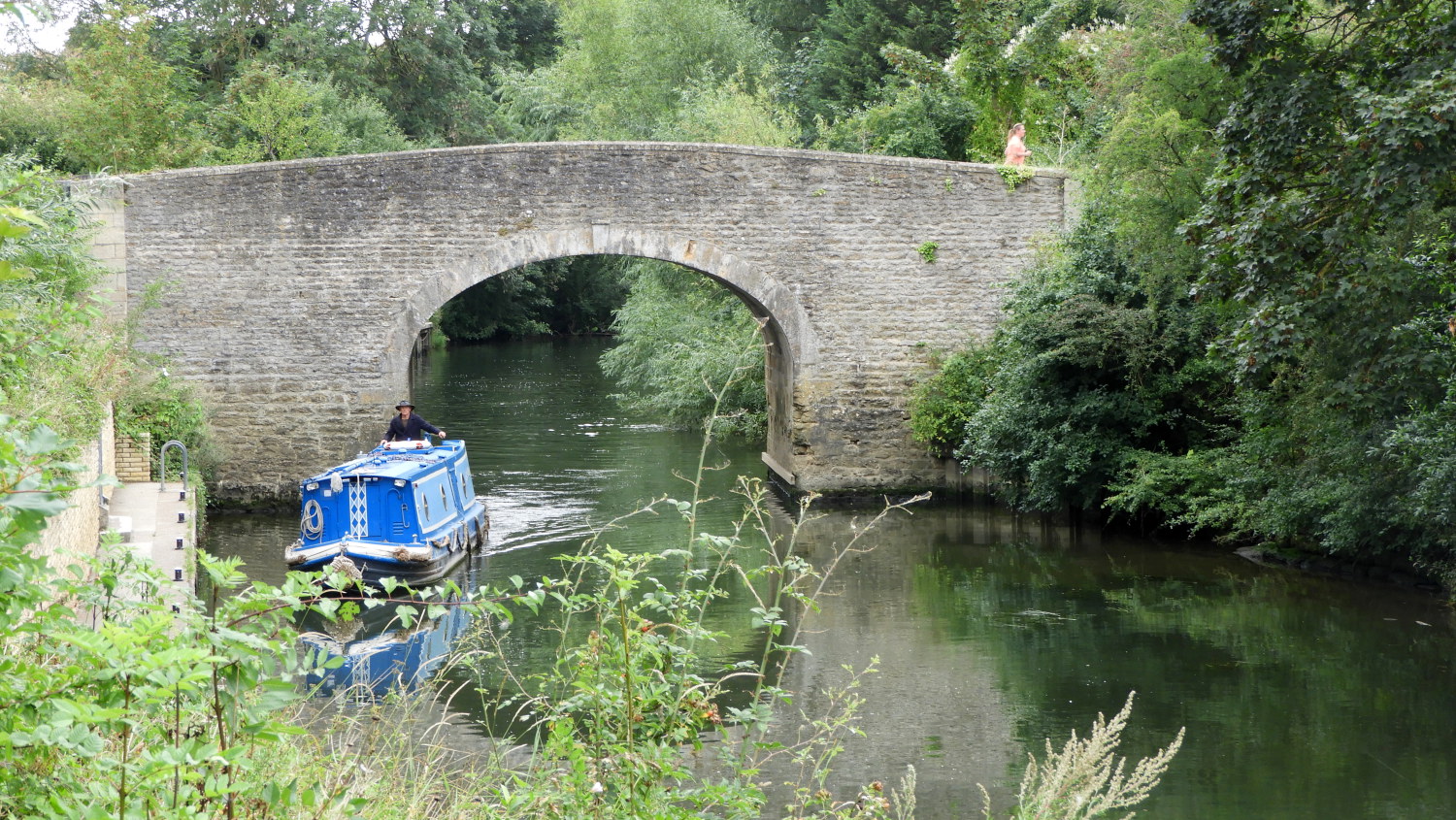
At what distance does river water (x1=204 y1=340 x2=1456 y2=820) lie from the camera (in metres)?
5.99

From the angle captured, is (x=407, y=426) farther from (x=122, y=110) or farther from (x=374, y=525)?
(x=122, y=110)

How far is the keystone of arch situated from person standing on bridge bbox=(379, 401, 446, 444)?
0.85 metres

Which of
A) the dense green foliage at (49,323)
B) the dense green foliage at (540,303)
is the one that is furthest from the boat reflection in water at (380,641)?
the dense green foliage at (540,303)

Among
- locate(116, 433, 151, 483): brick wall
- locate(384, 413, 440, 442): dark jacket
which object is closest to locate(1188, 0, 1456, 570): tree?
locate(384, 413, 440, 442): dark jacket

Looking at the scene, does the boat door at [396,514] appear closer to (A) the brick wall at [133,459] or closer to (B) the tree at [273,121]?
(A) the brick wall at [133,459]

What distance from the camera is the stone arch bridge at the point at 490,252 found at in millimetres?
12570

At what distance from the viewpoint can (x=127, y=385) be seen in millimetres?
11000

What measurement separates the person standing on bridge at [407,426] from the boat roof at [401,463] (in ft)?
0.76

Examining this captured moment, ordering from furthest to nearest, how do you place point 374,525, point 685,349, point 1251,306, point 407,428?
point 685,349 < point 407,428 < point 374,525 < point 1251,306

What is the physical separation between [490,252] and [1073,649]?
276 inches

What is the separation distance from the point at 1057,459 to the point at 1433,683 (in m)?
4.32

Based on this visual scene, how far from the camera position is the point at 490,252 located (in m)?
12.7

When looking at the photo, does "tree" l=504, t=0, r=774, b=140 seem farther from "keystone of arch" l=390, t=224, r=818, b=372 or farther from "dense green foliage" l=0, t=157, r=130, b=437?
"dense green foliage" l=0, t=157, r=130, b=437

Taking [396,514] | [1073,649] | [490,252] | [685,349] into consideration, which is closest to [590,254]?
[490,252]
